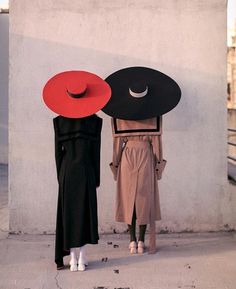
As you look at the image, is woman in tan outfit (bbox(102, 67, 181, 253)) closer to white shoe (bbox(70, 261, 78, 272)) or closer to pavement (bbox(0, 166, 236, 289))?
pavement (bbox(0, 166, 236, 289))

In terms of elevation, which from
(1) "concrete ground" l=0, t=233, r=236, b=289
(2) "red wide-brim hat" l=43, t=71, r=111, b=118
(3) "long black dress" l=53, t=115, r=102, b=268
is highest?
(2) "red wide-brim hat" l=43, t=71, r=111, b=118

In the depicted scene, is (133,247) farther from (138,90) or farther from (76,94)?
(76,94)

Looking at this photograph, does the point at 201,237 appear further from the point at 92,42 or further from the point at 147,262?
the point at 92,42

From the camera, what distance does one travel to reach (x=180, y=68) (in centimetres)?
589

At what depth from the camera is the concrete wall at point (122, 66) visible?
19.2ft

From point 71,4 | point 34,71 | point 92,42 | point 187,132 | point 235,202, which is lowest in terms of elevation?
point 235,202

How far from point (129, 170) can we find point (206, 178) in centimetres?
133

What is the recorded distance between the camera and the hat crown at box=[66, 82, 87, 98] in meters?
4.48

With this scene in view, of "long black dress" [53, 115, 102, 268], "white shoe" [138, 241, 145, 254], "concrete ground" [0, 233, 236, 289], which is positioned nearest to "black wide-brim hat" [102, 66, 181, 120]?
"long black dress" [53, 115, 102, 268]

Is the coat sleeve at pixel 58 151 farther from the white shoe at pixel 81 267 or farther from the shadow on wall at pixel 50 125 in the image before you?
the shadow on wall at pixel 50 125

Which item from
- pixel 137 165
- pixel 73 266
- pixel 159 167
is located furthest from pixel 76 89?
pixel 73 266

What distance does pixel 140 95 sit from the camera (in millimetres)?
5023

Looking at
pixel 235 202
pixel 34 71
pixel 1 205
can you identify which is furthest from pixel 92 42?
pixel 1 205

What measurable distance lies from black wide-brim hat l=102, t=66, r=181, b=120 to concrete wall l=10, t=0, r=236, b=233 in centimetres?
65
